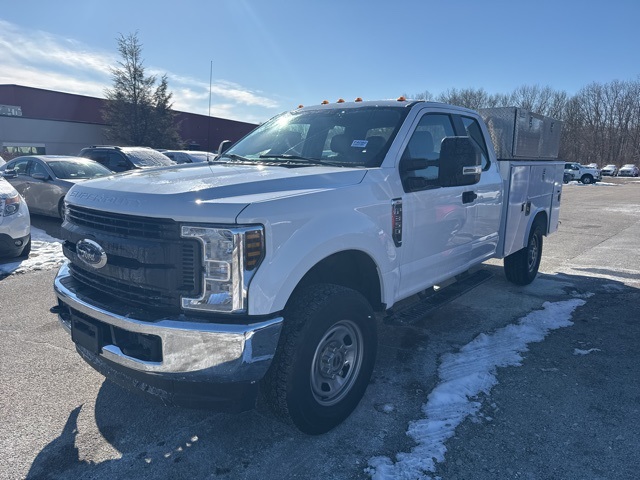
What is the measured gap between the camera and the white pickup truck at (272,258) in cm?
234

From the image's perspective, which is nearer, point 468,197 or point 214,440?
point 214,440

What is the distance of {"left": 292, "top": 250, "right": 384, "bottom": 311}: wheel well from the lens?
9.88 feet

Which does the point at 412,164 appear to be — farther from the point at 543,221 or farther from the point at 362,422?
the point at 543,221

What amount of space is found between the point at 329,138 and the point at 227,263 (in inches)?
73.1

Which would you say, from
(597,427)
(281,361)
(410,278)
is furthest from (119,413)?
(597,427)

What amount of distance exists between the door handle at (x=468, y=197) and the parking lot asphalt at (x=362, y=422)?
1.28 meters

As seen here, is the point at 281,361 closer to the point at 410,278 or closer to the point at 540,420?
the point at 410,278

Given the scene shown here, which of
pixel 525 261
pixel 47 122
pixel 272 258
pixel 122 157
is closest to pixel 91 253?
pixel 272 258

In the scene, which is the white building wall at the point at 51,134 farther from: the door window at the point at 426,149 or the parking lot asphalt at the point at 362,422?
the door window at the point at 426,149

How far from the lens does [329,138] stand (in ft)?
12.6

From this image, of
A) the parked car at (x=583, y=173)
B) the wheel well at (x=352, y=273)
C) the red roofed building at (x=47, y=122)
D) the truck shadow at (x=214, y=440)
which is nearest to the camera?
the truck shadow at (x=214, y=440)

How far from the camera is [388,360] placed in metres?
3.98

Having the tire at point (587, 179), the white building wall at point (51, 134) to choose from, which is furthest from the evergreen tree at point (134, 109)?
the tire at point (587, 179)

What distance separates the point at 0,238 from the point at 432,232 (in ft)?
19.5
